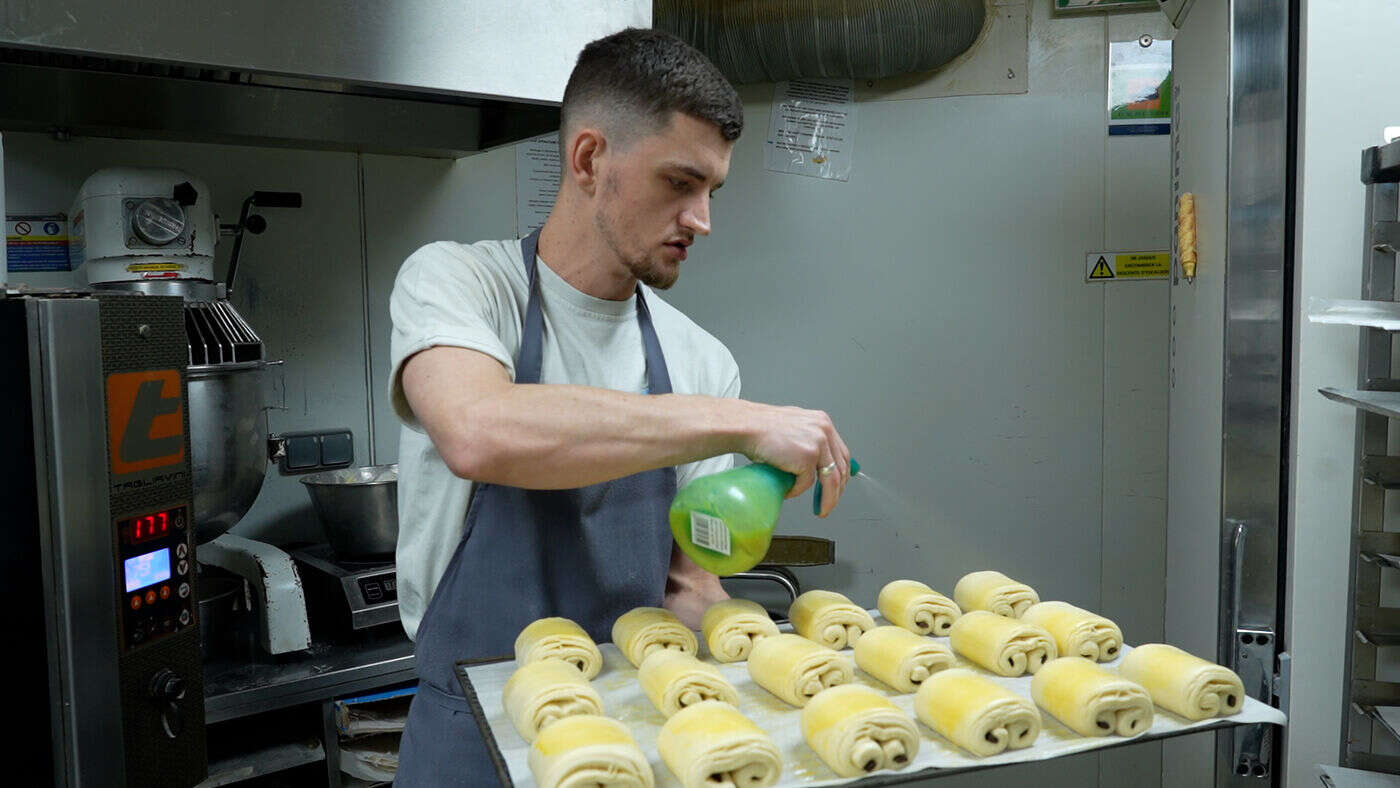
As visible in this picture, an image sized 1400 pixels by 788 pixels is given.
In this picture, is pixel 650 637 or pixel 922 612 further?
pixel 922 612

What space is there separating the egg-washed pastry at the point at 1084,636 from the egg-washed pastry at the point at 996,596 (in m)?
0.11

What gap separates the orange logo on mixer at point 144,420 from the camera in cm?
170

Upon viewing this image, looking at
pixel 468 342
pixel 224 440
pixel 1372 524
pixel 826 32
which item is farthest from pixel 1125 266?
pixel 224 440

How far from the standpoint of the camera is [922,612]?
5.29 feet

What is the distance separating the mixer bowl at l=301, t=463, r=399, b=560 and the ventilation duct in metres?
1.57

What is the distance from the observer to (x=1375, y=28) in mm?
1641

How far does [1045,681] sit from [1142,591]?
2.11 metres

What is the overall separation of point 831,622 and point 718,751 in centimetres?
55

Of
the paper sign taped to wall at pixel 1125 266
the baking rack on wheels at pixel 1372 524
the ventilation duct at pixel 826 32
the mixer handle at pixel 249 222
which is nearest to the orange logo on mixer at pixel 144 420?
the mixer handle at pixel 249 222

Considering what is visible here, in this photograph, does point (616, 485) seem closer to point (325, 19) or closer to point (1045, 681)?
point (1045, 681)

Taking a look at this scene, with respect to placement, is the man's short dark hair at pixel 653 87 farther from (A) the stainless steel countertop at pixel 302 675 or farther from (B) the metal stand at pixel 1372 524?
(A) the stainless steel countertop at pixel 302 675

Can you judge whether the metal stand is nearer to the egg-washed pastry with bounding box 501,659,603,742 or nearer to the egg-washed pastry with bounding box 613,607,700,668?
the egg-washed pastry with bounding box 613,607,700,668

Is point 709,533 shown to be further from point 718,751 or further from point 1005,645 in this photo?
point 1005,645

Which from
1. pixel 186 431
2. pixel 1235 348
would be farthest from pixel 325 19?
pixel 1235 348
